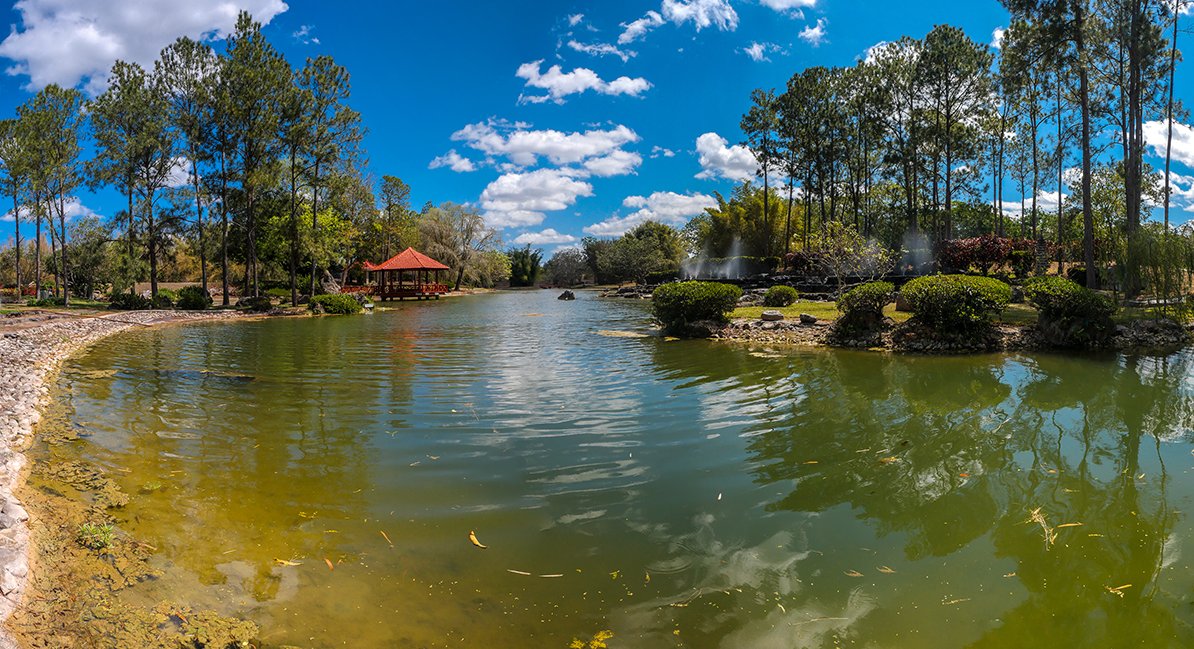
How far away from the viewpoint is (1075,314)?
12438 mm

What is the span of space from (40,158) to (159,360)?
A: 2350 centimetres

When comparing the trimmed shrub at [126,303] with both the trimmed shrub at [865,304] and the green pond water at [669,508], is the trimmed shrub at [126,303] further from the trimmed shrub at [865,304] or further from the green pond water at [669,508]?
the trimmed shrub at [865,304]

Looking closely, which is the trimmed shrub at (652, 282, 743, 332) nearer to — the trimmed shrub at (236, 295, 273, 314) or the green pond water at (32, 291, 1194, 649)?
the green pond water at (32, 291, 1194, 649)

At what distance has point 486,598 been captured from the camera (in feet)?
10.3

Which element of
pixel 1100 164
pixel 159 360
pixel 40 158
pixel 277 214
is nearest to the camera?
pixel 159 360

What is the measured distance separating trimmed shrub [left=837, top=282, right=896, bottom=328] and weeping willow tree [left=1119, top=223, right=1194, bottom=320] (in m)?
5.68

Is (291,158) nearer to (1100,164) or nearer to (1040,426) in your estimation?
(1040,426)

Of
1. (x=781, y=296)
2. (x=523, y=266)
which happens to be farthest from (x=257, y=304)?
(x=523, y=266)

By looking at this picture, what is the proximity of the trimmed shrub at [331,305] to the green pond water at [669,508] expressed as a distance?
1960 cm

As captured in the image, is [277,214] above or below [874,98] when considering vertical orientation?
below

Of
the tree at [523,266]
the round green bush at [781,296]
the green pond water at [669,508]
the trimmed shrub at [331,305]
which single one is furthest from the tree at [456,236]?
the green pond water at [669,508]

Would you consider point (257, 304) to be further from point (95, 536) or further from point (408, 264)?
point (95, 536)

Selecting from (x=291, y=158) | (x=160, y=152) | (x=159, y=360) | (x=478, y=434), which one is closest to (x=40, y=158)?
(x=160, y=152)

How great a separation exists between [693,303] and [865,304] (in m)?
4.28
